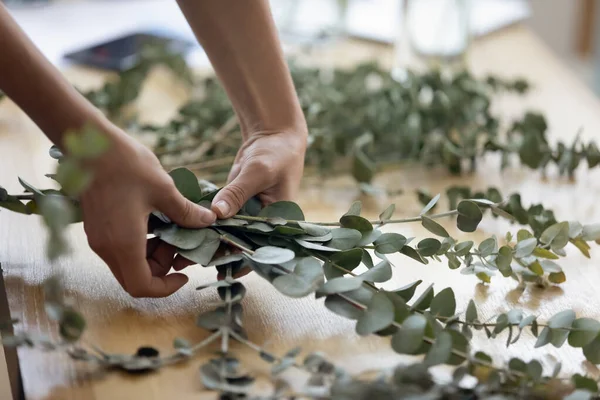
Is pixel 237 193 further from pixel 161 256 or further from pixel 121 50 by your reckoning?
pixel 121 50

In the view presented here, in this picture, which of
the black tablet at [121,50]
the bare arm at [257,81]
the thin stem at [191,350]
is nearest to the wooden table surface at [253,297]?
the thin stem at [191,350]

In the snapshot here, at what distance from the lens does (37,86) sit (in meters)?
0.55

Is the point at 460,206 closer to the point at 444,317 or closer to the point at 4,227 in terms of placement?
the point at 444,317

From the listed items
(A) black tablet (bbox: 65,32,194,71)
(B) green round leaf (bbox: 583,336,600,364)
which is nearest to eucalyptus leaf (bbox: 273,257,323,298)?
(B) green round leaf (bbox: 583,336,600,364)

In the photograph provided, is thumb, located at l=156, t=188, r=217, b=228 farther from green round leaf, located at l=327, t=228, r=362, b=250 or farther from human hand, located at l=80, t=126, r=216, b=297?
green round leaf, located at l=327, t=228, r=362, b=250

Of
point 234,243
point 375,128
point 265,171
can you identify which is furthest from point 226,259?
point 375,128

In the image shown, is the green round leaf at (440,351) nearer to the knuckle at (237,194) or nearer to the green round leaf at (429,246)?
the green round leaf at (429,246)

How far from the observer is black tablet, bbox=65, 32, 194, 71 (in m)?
1.29

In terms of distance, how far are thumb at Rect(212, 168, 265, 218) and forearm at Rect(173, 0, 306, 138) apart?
9 cm

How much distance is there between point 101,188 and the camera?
0.54m

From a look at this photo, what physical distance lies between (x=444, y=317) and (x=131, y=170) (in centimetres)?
26

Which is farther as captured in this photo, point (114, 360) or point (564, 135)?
point (564, 135)

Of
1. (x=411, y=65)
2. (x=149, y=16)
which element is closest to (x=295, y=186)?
(x=411, y=65)

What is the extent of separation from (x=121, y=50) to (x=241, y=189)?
766 millimetres
